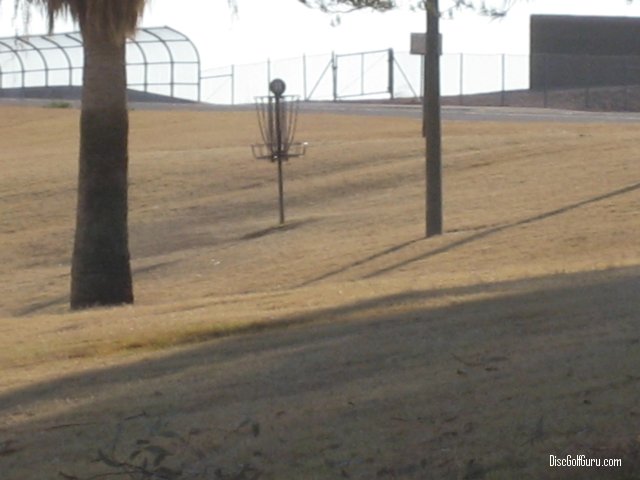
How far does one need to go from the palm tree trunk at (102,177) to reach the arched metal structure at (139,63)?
4977 cm

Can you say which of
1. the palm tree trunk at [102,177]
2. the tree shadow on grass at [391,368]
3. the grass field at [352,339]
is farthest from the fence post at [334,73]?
the tree shadow on grass at [391,368]

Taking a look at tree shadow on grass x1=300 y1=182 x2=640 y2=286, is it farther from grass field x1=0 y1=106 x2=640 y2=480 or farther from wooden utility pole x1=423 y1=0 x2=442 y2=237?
wooden utility pole x1=423 y1=0 x2=442 y2=237

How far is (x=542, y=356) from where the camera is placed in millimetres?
9867

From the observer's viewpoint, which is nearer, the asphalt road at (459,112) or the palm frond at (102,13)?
the palm frond at (102,13)

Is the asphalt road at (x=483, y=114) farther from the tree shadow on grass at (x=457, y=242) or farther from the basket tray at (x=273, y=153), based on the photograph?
the tree shadow on grass at (x=457, y=242)

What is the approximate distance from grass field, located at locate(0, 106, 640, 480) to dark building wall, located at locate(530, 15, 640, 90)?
33178 millimetres

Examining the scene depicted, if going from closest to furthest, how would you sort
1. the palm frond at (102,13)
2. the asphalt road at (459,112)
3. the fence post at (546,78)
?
the palm frond at (102,13) → the asphalt road at (459,112) → the fence post at (546,78)

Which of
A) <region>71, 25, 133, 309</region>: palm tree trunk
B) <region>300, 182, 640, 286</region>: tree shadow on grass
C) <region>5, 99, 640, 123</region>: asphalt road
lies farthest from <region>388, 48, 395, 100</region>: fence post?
<region>71, 25, 133, 309</region>: palm tree trunk

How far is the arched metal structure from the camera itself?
7088 cm

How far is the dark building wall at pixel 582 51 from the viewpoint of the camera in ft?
214

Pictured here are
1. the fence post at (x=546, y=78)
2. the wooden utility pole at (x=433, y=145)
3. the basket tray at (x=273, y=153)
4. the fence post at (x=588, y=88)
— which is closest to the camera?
the wooden utility pole at (x=433, y=145)

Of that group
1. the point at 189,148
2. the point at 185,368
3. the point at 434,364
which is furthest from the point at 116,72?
the point at 189,148

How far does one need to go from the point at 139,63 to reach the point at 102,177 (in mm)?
54239

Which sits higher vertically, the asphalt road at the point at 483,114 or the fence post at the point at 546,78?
the fence post at the point at 546,78
